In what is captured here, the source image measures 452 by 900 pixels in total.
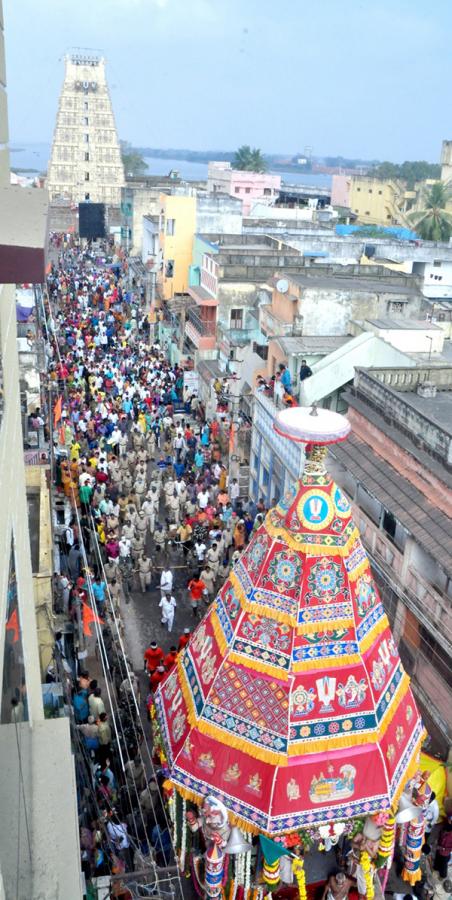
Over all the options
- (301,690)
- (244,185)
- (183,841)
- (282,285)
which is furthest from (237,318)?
(244,185)

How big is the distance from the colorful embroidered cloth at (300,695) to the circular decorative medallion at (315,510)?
0.01 meters

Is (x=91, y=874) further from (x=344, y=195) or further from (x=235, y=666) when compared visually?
(x=344, y=195)

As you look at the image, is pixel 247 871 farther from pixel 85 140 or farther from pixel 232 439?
pixel 85 140

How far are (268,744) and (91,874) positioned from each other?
2491 mm

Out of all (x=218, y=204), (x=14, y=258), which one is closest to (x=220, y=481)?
(x=14, y=258)

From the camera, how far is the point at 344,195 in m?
69.8

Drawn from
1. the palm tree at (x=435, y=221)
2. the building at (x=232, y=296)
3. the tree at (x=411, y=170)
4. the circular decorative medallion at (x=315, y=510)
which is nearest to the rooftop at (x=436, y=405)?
the circular decorative medallion at (x=315, y=510)

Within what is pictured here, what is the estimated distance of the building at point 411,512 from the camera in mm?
10977

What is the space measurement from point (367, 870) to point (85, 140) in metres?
67.6

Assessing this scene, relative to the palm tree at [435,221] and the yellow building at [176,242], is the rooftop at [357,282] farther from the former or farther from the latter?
the palm tree at [435,221]

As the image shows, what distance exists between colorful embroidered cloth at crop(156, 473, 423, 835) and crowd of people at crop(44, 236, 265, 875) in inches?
54.3

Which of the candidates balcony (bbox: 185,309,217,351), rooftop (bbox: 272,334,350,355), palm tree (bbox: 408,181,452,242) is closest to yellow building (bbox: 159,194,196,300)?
balcony (bbox: 185,309,217,351)

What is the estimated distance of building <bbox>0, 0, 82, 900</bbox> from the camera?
145 inches

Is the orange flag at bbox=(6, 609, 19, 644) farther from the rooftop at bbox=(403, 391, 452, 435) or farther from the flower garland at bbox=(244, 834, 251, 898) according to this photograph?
the rooftop at bbox=(403, 391, 452, 435)
